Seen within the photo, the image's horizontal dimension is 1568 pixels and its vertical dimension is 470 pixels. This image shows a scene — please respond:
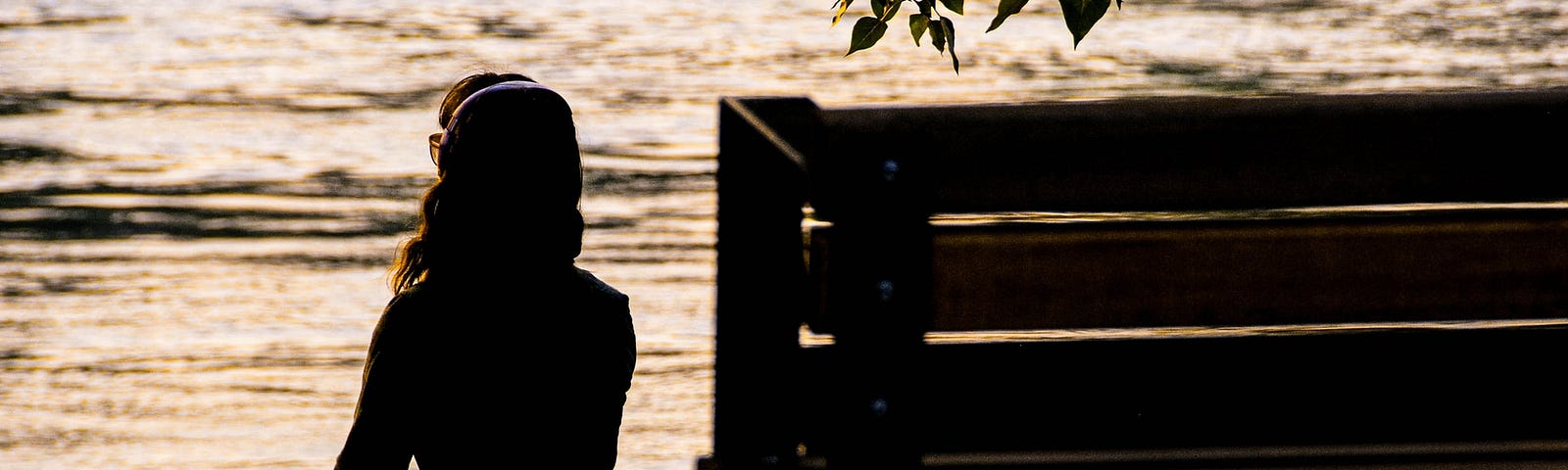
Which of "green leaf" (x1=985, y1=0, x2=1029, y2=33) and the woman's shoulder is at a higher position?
"green leaf" (x1=985, y1=0, x2=1029, y2=33)

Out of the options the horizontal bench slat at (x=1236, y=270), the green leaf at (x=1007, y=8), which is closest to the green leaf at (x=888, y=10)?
the green leaf at (x=1007, y=8)

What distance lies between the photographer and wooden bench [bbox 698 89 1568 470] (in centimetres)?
171

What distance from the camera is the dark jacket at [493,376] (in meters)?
1.55

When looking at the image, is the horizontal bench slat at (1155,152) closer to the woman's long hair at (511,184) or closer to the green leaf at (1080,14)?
the green leaf at (1080,14)

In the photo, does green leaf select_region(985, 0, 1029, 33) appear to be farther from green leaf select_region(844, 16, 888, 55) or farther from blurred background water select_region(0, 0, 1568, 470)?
blurred background water select_region(0, 0, 1568, 470)

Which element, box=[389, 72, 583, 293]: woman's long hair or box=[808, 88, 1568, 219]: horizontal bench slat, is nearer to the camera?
box=[389, 72, 583, 293]: woman's long hair

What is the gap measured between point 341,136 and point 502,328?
8775 millimetres

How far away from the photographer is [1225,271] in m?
1.77

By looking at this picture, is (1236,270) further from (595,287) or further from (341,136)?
(341,136)

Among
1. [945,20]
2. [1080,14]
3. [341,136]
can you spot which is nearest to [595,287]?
[945,20]

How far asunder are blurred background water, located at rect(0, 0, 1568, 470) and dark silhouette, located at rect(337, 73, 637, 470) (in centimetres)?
404

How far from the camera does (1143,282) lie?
1763 millimetres

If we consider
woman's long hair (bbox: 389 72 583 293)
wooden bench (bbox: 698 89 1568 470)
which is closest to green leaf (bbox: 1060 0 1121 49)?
wooden bench (bbox: 698 89 1568 470)

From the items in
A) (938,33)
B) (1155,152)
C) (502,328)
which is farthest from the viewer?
(938,33)
